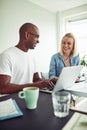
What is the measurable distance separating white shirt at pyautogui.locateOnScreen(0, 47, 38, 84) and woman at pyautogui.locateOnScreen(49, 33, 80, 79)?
555mm

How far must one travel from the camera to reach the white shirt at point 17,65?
127 cm

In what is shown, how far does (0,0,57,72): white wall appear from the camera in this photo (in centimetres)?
278

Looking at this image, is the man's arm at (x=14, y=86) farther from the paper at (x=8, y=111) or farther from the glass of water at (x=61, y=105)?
the glass of water at (x=61, y=105)

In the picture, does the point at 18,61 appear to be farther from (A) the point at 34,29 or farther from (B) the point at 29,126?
(B) the point at 29,126

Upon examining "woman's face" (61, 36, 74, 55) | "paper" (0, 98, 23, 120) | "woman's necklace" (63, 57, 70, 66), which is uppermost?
"woman's face" (61, 36, 74, 55)

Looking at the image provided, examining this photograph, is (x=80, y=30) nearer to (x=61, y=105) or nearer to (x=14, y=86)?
(x=14, y=86)

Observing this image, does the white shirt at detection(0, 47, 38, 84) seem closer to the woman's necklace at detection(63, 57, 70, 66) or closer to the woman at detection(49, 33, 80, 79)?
the woman at detection(49, 33, 80, 79)

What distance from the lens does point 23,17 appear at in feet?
10.3

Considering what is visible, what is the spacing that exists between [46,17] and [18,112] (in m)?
3.39

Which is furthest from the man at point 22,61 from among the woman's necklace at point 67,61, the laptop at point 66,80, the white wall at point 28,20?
the white wall at point 28,20

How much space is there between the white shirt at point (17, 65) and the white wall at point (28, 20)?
137 centimetres

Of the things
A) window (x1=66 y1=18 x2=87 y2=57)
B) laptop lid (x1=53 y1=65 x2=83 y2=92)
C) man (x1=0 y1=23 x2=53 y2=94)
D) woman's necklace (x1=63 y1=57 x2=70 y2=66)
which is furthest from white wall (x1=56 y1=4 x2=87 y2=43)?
laptop lid (x1=53 y1=65 x2=83 y2=92)

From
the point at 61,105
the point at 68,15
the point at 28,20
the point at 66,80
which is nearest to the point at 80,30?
the point at 68,15

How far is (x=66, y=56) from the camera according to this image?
225 cm
